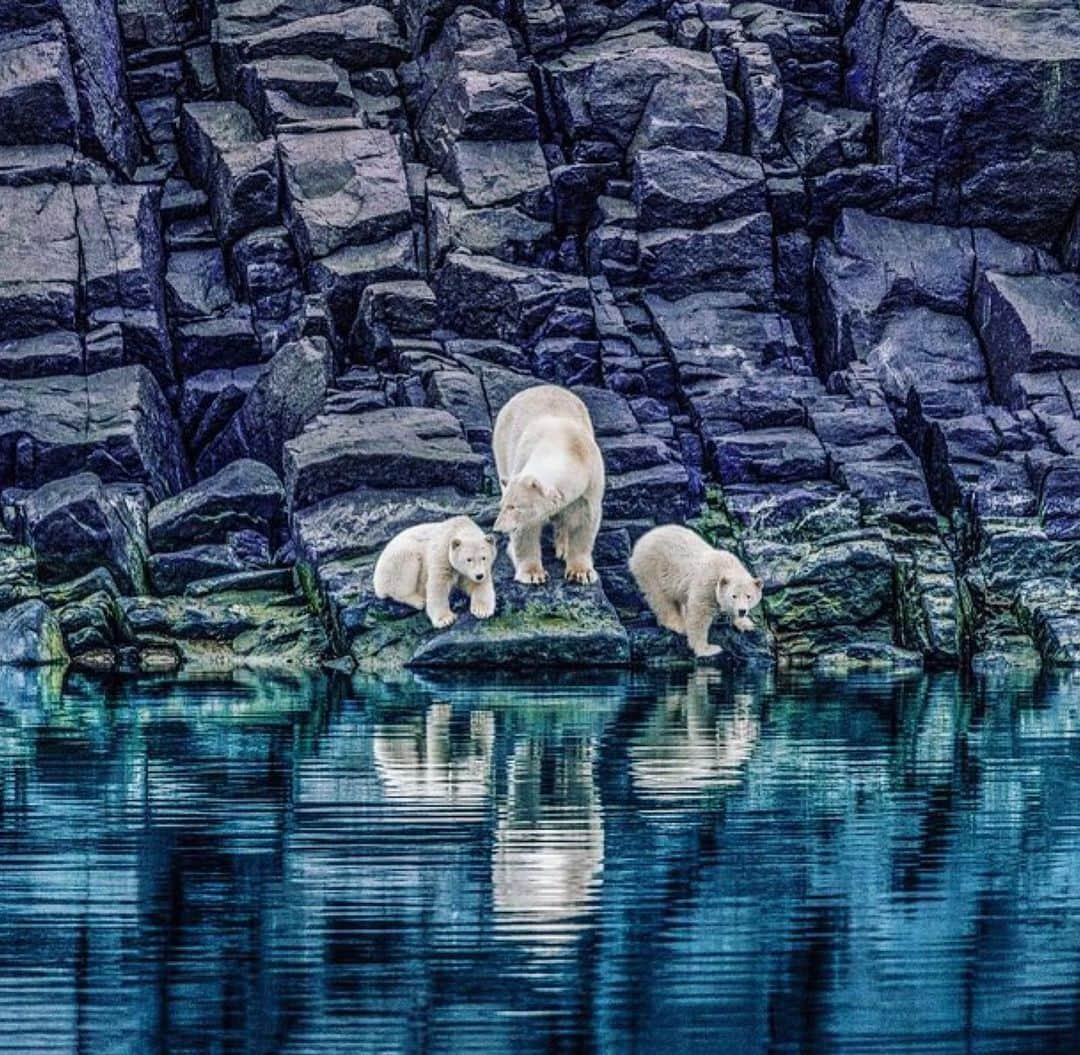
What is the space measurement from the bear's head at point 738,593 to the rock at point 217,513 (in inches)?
252

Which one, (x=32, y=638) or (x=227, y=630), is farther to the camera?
(x=227, y=630)

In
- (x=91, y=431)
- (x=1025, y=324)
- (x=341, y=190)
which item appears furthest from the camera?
(x=341, y=190)

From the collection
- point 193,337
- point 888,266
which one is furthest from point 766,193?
point 193,337

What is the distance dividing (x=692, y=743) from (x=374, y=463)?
35.8 feet

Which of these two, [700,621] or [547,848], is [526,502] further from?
[547,848]

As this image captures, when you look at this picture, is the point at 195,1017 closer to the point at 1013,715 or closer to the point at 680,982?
the point at 680,982

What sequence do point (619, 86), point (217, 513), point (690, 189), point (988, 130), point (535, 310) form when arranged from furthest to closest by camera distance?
point (619, 86), point (988, 130), point (690, 189), point (535, 310), point (217, 513)

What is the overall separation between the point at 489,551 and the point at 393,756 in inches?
297

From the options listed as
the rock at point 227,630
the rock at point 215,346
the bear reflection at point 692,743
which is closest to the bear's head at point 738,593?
the bear reflection at point 692,743

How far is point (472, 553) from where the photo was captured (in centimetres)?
2805

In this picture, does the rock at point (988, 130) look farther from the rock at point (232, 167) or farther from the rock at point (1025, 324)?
the rock at point (232, 167)

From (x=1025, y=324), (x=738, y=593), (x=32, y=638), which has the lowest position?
(x=32, y=638)

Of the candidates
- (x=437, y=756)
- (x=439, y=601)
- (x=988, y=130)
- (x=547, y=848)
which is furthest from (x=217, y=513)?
(x=547, y=848)

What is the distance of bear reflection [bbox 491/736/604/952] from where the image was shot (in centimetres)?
1405
